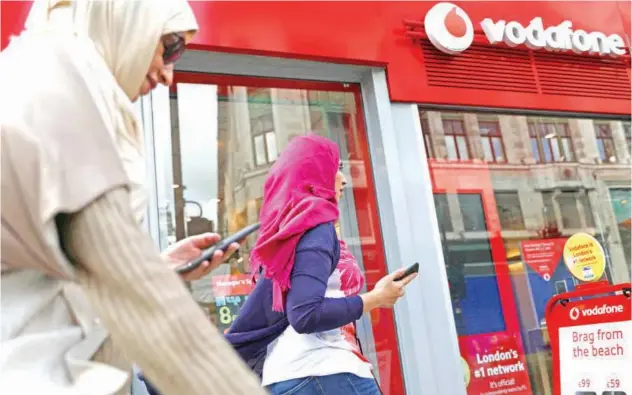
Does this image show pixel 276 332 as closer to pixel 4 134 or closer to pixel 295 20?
pixel 4 134

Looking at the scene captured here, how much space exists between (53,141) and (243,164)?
330 cm

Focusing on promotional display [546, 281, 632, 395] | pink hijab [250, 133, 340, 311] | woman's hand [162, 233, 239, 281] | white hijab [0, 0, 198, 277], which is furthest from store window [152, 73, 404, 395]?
white hijab [0, 0, 198, 277]

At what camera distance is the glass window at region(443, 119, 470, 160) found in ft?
14.8

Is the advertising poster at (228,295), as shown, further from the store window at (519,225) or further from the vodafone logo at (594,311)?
the vodafone logo at (594,311)

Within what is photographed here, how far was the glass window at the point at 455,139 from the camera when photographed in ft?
14.8

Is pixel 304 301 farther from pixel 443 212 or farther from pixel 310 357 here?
pixel 443 212

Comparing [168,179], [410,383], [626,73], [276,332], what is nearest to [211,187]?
[168,179]

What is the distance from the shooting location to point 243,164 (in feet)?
13.1

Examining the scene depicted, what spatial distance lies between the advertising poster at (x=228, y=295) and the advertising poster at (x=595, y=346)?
175cm

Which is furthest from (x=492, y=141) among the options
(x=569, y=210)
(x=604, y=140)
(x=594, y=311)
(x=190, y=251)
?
(x=190, y=251)

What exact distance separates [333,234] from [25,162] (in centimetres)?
141

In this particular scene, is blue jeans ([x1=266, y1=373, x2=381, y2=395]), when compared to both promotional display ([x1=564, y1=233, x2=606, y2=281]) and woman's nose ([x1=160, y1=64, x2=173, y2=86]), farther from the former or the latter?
promotional display ([x1=564, y1=233, x2=606, y2=281])

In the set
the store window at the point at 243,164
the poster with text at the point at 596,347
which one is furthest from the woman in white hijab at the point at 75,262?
the poster with text at the point at 596,347

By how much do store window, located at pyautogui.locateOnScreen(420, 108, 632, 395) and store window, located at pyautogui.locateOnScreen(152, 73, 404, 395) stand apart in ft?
1.75
